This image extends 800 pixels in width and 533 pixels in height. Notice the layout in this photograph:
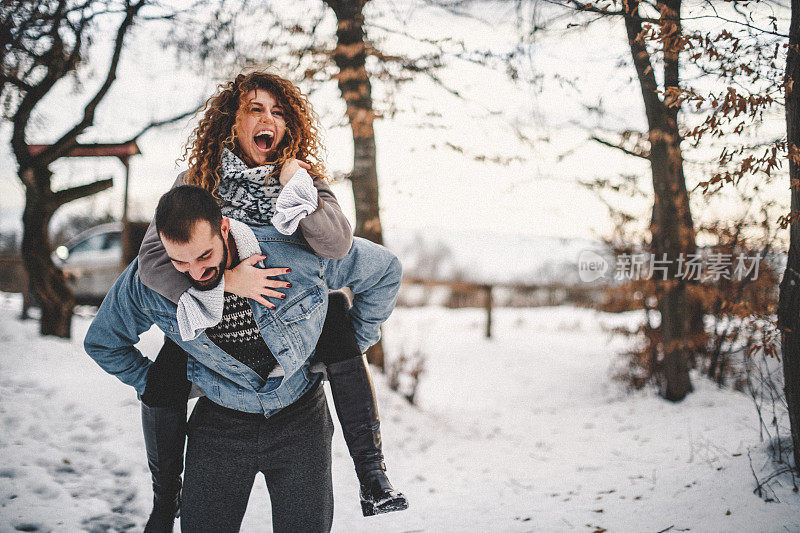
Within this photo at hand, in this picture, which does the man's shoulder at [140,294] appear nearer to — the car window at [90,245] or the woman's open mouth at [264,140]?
the woman's open mouth at [264,140]

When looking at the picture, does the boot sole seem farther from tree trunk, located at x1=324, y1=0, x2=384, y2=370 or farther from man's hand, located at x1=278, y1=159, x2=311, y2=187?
tree trunk, located at x1=324, y1=0, x2=384, y2=370

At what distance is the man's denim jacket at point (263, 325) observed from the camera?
168cm

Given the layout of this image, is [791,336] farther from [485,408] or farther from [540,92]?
[485,408]

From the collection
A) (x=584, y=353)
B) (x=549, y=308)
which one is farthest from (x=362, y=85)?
A: (x=549, y=308)

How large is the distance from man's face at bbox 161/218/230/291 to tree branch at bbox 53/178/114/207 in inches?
263

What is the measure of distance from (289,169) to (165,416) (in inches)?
39.1

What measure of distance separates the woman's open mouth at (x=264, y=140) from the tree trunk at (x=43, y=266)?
6.19 meters

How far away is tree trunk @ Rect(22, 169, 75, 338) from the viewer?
656 cm

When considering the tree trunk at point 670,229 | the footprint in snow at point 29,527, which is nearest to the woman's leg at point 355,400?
the footprint in snow at point 29,527

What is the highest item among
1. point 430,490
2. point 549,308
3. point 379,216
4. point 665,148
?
point 665,148

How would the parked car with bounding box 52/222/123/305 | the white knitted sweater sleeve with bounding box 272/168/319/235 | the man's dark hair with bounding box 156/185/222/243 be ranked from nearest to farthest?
the man's dark hair with bounding box 156/185/222/243, the white knitted sweater sleeve with bounding box 272/168/319/235, the parked car with bounding box 52/222/123/305

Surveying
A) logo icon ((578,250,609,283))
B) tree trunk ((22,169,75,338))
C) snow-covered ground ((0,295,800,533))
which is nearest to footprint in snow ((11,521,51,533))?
snow-covered ground ((0,295,800,533))

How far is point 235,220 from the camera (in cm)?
166

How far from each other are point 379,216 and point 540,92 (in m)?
2.16
